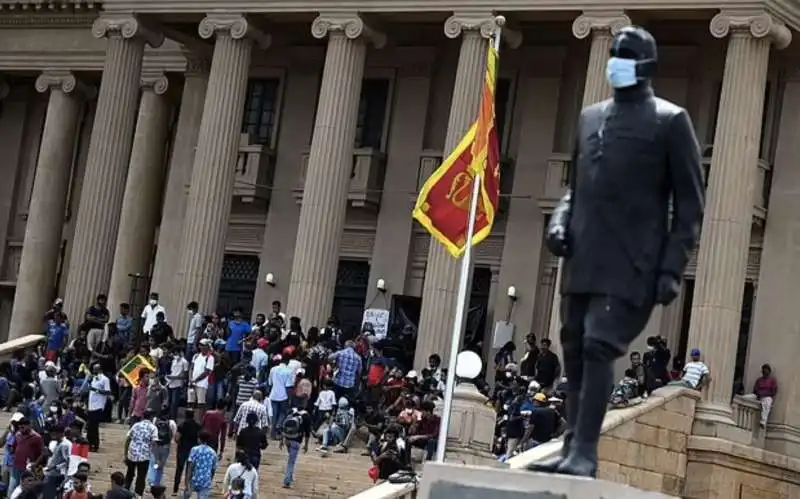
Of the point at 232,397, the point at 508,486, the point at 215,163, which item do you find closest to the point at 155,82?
the point at 215,163

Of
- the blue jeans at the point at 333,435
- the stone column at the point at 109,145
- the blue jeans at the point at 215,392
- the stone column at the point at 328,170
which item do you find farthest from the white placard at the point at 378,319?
the blue jeans at the point at 333,435

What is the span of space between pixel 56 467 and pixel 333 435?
5403 mm

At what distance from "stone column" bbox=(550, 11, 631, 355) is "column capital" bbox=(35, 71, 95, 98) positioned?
1465 centimetres

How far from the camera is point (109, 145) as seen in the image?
4069cm

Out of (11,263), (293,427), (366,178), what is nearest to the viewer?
(293,427)

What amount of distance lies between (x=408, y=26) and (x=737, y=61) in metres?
8.88

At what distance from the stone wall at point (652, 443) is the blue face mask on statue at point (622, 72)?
1733cm

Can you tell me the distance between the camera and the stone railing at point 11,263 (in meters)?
46.8

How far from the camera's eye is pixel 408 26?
4009cm

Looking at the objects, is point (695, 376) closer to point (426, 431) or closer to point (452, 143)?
point (426, 431)

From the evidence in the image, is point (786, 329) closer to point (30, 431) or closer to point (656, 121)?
point (30, 431)

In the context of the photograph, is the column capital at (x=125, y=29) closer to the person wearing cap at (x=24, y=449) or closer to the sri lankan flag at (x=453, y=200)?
the sri lankan flag at (x=453, y=200)

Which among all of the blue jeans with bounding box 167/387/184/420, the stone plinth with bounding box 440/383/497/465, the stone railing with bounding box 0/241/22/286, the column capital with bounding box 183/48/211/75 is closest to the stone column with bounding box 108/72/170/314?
the column capital with bounding box 183/48/211/75

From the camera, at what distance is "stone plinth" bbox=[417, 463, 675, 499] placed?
30.0ft
